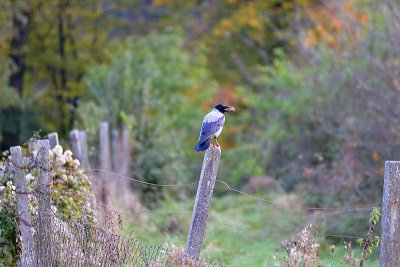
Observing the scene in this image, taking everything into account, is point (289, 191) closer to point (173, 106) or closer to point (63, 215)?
point (173, 106)

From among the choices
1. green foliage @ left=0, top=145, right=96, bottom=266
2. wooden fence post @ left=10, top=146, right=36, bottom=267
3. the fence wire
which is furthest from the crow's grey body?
wooden fence post @ left=10, top=146, right=36, bottom=267

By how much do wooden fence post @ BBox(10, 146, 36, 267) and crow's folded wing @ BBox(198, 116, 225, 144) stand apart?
6.11 feet

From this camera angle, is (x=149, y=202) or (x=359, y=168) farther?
(x=149, y=202)

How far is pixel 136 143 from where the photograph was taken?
19656 millimetres

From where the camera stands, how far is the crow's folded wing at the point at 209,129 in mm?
8742

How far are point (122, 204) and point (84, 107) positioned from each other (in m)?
6.31

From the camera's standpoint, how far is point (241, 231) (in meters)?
14.9

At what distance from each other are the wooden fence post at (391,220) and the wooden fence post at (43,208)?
3261 mm

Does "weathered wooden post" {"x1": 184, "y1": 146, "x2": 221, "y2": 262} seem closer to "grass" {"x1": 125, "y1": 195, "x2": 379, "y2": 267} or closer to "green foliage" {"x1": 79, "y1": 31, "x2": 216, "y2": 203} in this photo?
"grass" {"x1": 125, "y1": 195, "x2": 379, "y2": 267}

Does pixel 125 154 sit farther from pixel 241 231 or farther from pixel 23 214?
pixel 23 214

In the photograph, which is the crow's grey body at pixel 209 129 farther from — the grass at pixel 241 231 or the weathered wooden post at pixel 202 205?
the grass at pixel 241 231

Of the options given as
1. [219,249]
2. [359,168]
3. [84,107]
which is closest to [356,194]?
[359,168]

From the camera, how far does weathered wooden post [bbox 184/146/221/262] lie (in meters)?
7.94

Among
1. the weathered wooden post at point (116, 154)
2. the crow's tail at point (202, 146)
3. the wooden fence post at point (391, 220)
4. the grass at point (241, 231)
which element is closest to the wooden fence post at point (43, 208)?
the crow's tail at point (202, 146)
